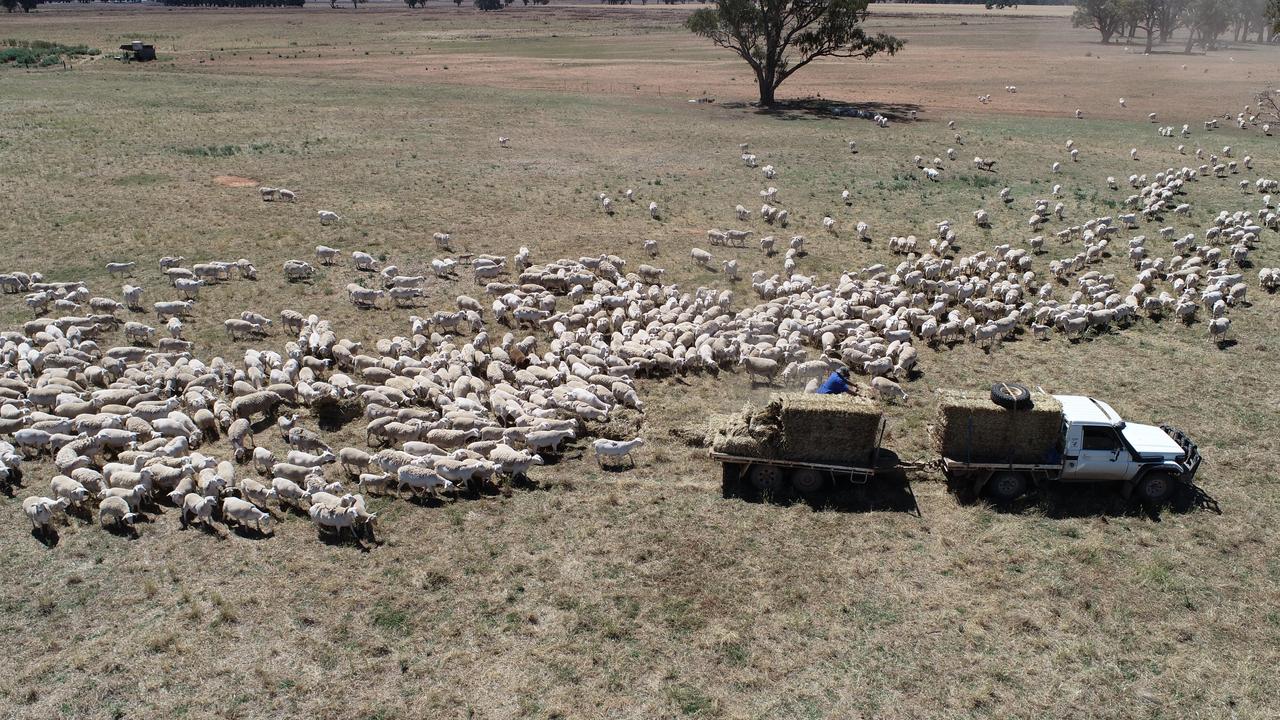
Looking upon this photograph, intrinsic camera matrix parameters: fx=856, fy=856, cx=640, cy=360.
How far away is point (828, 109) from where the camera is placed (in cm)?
6150

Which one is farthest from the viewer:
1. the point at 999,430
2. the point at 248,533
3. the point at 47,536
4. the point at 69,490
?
the point at 999,430

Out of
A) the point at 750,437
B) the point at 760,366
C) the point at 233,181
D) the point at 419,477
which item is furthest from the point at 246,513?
the point at 233,181

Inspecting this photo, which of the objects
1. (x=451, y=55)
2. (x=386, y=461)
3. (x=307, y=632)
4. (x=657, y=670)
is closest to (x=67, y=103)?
(x=451, y=55)

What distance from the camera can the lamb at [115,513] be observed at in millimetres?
15273

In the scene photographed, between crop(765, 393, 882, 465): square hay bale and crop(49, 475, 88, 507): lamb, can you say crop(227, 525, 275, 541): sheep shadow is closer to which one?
crop(49, 475, 88, 507): lamb

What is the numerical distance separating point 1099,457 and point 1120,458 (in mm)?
376

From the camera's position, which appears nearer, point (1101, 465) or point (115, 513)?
point (115, 513)

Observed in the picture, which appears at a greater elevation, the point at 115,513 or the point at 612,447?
the point at 612,447

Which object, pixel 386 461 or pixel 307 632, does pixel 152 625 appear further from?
pixel 386 461

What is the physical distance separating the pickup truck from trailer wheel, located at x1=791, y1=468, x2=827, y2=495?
2.48m

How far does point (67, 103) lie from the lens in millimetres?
58438

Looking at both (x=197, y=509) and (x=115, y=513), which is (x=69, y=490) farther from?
(x=197, y=509)

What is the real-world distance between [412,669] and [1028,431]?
12012 mm

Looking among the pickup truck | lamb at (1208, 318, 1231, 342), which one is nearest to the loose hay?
the pickup truck
